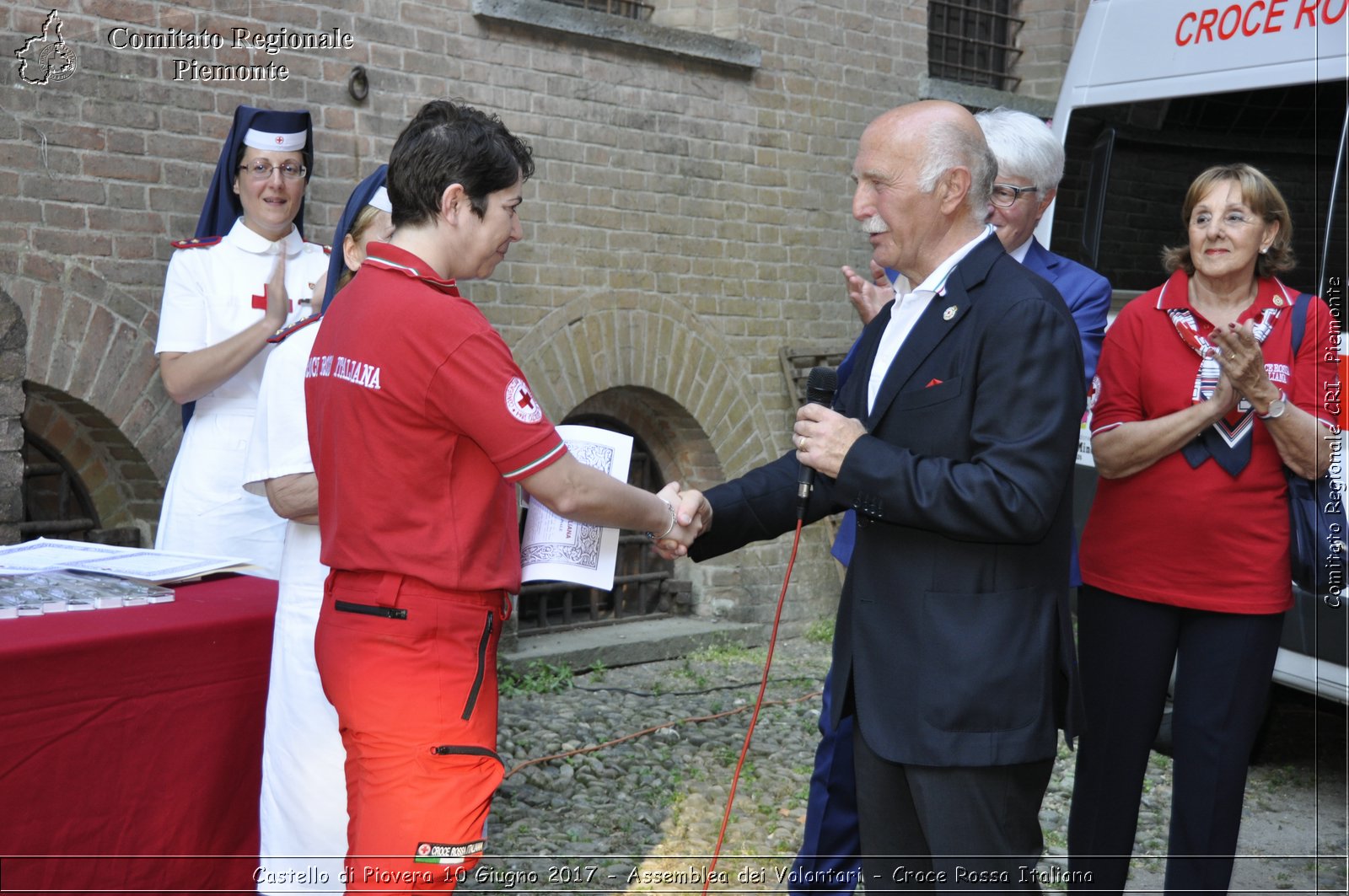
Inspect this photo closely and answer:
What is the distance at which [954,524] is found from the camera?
2410 millimetres

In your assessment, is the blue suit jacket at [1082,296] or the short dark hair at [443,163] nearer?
the short dark hair at [443,163]

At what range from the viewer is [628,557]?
304 inches

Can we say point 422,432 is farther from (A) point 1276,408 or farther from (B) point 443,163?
(A) point 1276,408

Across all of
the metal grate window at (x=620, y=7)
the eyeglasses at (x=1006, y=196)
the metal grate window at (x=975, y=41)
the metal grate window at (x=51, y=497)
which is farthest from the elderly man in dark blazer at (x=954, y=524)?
the metal grate window at (x=975, y=41)

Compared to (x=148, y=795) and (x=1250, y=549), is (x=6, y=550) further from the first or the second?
(x=1250, y=549)

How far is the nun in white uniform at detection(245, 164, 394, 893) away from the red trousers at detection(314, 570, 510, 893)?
0.30 meters

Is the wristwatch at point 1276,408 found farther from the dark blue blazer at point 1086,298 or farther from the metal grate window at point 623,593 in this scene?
the metal grate window at point 623,593

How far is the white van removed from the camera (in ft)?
17.2

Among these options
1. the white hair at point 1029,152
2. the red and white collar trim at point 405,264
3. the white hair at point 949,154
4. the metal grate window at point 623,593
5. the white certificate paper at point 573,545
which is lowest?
the metal grate window at point 623,593

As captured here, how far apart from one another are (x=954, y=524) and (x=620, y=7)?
19.0ft

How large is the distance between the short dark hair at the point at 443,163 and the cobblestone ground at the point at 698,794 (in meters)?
2.44

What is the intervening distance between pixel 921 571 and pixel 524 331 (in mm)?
4402

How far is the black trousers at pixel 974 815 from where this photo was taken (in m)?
2.48

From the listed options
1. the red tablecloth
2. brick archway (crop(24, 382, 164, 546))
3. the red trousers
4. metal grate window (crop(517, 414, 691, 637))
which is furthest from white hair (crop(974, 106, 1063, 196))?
metal grate window (crop(517, 414, 691, 637))
